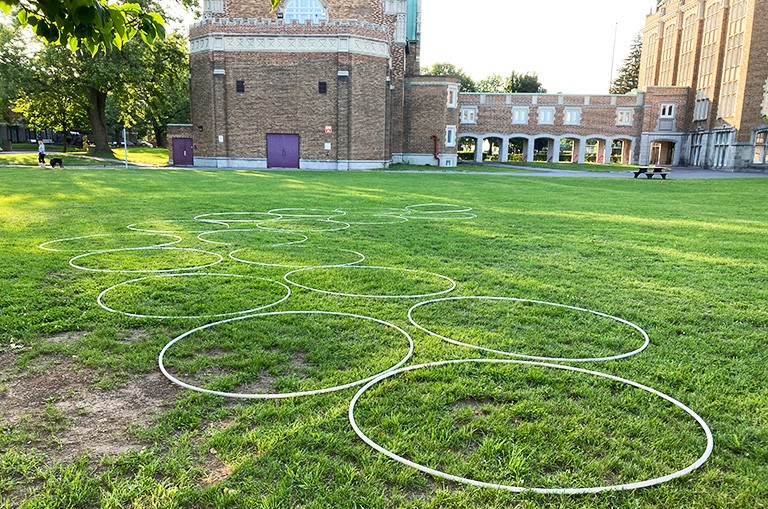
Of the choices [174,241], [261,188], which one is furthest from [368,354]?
[261,188]

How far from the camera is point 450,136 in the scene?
151ft

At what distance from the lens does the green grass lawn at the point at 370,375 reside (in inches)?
112

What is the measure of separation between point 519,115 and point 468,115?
210 inches

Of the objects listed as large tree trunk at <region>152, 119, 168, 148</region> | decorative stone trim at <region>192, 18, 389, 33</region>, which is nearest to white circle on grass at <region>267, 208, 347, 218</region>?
decorative stone trim at <region>192, 18, 389, 33</region>

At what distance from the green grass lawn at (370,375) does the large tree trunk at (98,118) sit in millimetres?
38723

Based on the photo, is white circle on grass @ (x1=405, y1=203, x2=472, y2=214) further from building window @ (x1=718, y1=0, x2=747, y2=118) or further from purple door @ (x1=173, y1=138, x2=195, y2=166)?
building window @ (x1=718, y1=0, x2=747, y2=118)

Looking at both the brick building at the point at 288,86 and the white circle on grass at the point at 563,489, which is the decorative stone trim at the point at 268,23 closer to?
the brick building at the point at 288,86

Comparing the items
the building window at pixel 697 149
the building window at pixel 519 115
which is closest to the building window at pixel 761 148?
the building window at pixel 697 149

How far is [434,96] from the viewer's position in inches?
1779

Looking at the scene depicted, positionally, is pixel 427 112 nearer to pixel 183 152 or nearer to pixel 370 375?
pixel 183 152

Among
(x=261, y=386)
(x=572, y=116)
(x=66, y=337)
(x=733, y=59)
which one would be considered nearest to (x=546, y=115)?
(x=572, y=116)

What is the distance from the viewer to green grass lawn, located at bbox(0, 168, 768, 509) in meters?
2.84

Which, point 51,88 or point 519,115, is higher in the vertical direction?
point 519,115

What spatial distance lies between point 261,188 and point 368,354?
56.0 feet
